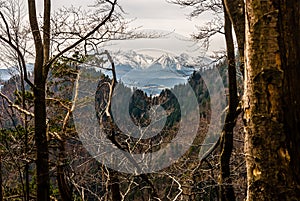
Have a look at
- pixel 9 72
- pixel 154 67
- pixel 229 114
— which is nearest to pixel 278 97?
pixel 229 114

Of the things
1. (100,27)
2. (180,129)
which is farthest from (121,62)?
(180,129)

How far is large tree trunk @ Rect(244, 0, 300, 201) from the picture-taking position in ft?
4.72

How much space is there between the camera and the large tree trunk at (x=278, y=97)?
4.72ft

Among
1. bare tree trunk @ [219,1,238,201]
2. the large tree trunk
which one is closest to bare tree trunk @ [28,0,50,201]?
bare tree trunk @ [219,1,238,201]

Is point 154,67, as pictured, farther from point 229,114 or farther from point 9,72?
point 9,72

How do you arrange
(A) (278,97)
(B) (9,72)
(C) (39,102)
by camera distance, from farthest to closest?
(B) (9,72) → (C) (39,102) → (A) (278,97)

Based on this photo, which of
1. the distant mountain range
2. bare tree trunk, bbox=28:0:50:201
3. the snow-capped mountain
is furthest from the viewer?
the snow-capped mountain

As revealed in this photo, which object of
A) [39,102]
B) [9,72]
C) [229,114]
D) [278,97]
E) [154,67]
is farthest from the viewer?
[9,72]

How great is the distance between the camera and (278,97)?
4.74 feet

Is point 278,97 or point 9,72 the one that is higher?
point 9,72

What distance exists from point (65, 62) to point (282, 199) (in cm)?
635

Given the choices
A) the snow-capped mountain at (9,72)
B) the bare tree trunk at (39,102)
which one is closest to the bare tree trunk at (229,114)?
the bare tree trunk at (39,102)

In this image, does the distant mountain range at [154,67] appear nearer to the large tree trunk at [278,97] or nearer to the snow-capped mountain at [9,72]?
the snow-capped mountain at [9,72]

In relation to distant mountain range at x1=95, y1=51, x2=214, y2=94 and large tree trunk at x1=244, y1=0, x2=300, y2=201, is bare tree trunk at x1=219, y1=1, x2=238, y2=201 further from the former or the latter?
large tree trunk at x1=244, y1=0, x2=300, y2=201
